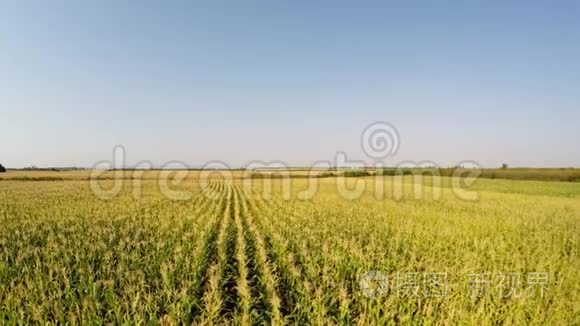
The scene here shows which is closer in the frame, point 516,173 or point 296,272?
point 296,272

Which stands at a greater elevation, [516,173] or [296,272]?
[516,173]

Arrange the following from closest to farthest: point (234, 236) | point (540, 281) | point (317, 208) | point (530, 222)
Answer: point (540, 281) → point (234, 236) → point (530, 222) → point (317, 208)

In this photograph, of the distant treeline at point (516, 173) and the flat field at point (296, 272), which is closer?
the flat field at point (296, 272)

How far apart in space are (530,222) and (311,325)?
10.9 metres

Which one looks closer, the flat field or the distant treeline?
the flat field

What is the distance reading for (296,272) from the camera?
609cm

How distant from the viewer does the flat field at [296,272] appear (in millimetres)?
4625

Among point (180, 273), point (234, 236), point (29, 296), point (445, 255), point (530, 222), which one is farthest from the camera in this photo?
point (530, 222)

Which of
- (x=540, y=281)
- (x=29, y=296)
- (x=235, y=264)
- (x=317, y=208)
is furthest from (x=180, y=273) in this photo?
(x=317, y=208)

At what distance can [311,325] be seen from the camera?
4391mm

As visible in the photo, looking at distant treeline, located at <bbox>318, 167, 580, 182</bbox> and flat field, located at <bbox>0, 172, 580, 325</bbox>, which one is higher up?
distant treeline, located at <bbox>318, 167, 580, 182</bbox>

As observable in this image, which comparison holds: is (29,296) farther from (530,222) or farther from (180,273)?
(530,222)

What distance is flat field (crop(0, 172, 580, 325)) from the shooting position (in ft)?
15.2

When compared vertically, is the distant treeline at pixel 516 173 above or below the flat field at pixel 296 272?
above
